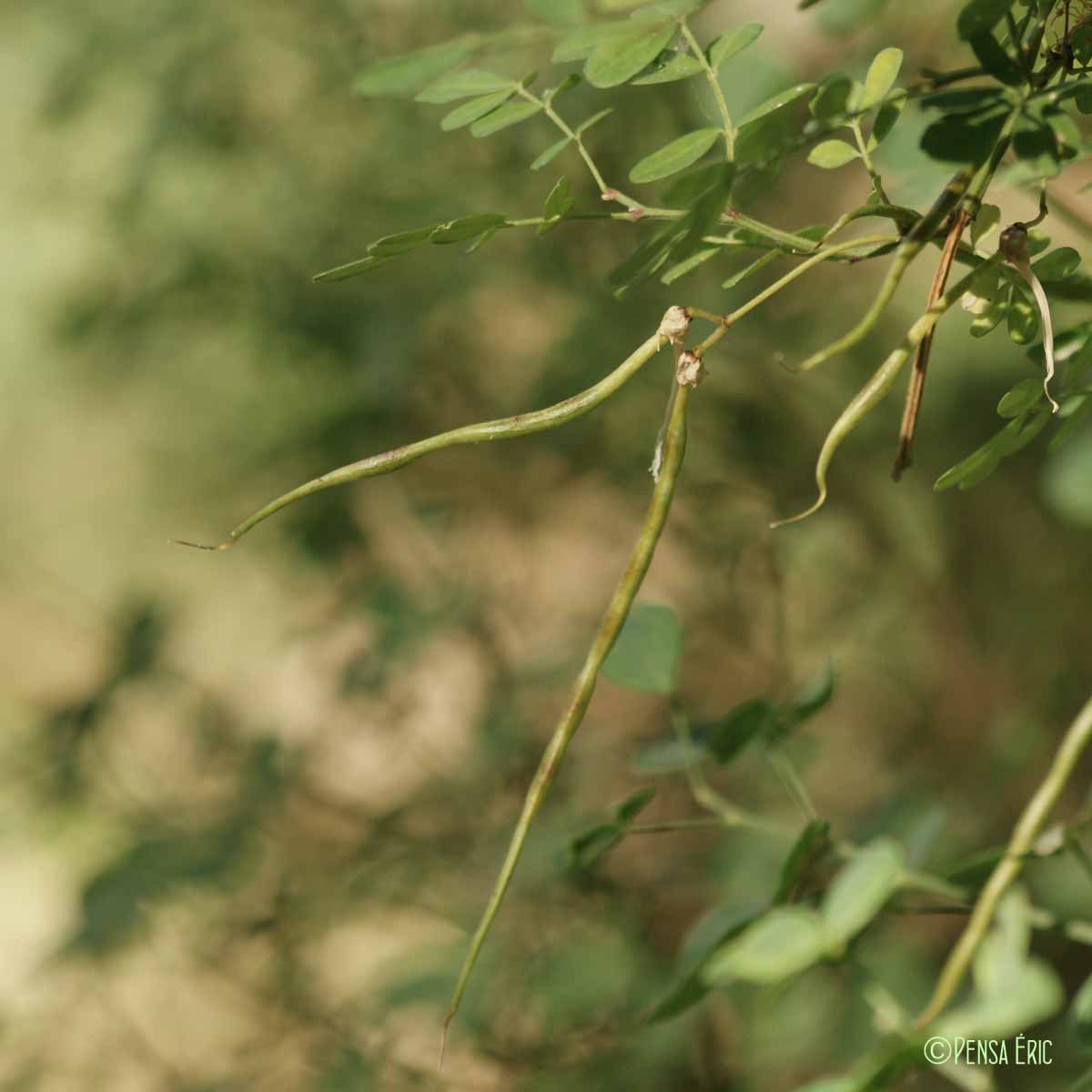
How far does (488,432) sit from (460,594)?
859 mm

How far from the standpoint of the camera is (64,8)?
1.34 meters

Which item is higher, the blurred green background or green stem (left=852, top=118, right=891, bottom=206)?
green stem (left=852, top=118, right=891, bottom=206)

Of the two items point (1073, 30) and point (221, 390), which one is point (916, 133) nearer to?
point (1073, 30)

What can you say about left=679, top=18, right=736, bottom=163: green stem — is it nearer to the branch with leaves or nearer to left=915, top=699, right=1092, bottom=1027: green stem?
the branch with leaves

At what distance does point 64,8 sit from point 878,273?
894mm

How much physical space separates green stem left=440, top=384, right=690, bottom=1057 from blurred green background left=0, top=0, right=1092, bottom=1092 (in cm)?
53

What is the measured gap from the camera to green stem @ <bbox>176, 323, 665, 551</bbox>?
0.32 m

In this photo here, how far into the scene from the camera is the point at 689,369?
Answer: 33 centimetres

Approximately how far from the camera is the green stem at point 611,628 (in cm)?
33

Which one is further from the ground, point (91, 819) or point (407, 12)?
point (407, 12)

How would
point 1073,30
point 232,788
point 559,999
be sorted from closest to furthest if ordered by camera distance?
Answer: point 1073,30 → point 559,999 → point 232,788

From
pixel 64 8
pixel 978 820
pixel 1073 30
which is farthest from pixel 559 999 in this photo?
pixel 64 8

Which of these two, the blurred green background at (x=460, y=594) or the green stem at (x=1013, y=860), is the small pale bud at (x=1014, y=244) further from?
the blurred green background at (x=460, y=594)

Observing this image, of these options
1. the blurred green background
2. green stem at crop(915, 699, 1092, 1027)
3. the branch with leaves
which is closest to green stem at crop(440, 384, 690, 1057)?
the branch with leaves
